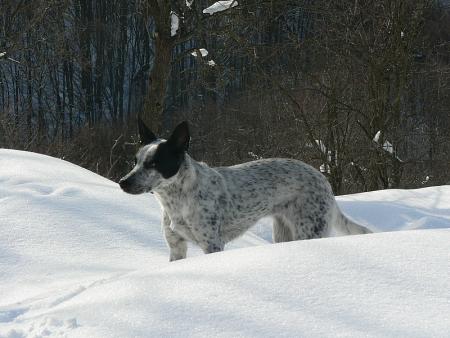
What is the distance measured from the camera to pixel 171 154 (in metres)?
4.07

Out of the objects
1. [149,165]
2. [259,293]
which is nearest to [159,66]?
[149,165]

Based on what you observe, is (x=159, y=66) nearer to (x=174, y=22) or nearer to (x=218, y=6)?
(x=174, y=22)

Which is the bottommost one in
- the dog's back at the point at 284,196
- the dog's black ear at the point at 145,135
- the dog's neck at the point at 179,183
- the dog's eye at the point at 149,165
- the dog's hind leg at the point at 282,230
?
the dog's hind leg at the point at 282,230

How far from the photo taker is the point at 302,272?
235cm

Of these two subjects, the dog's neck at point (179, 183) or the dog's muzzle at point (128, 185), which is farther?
the dog's neck at point (179, 183)

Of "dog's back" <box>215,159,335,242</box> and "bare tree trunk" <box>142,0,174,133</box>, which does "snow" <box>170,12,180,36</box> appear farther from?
"dog's back" <box>215,159,335,242</box>

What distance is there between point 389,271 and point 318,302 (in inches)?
15.5

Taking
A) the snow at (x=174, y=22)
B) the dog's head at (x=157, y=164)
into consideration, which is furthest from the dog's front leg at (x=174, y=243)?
the snow at (x=174, y=22)

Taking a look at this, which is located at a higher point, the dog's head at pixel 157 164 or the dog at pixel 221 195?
the dog's head at pixel 157 164

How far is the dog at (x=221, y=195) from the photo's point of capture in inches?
159

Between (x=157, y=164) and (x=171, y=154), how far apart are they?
0.14 m

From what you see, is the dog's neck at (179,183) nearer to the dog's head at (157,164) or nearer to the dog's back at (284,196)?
the dog's head at (157,164)

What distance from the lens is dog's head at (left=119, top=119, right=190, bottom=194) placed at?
3959 mm

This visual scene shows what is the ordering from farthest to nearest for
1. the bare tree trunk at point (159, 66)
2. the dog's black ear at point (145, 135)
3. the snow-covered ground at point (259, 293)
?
the bare tree trunk at point (159, 66), the dog's black ear at point (145, 135), the snow-covered ground at point (259, 293)
